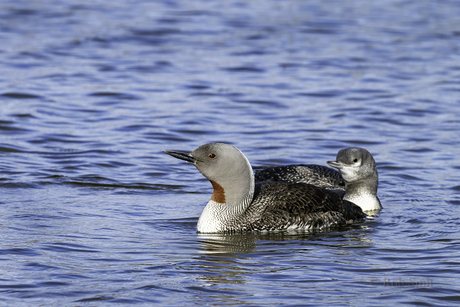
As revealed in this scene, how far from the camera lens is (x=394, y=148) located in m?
10.6

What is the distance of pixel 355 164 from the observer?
27.8 feet

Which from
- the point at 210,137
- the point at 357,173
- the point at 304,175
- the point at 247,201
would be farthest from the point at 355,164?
the point at 210,137

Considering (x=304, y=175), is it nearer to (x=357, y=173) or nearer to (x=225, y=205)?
(x=357, y=173)

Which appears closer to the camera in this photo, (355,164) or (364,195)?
(364,195)

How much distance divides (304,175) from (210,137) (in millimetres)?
2494

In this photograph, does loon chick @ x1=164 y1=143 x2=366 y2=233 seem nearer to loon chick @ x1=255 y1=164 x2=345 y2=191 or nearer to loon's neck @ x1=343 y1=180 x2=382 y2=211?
loon's neck @ x1=343 y1=180 x2=382 y2=211

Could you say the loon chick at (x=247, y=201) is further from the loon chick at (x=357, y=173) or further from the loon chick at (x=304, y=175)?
the loon chick at (x=304, y=175)

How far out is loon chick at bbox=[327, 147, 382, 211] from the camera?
8.30 m

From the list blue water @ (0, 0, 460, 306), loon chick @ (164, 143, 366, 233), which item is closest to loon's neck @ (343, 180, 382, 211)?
blue water @ (0, 0, 460, 306)

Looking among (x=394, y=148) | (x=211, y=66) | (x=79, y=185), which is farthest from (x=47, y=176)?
(x=211, y=66)

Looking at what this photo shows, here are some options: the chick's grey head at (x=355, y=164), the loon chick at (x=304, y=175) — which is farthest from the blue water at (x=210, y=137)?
the loon chick at (x=304, y=175)

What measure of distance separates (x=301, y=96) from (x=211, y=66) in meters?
2.48

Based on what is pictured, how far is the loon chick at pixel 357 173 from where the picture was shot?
327 inches

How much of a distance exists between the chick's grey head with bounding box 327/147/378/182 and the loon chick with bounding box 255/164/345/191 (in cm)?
42
